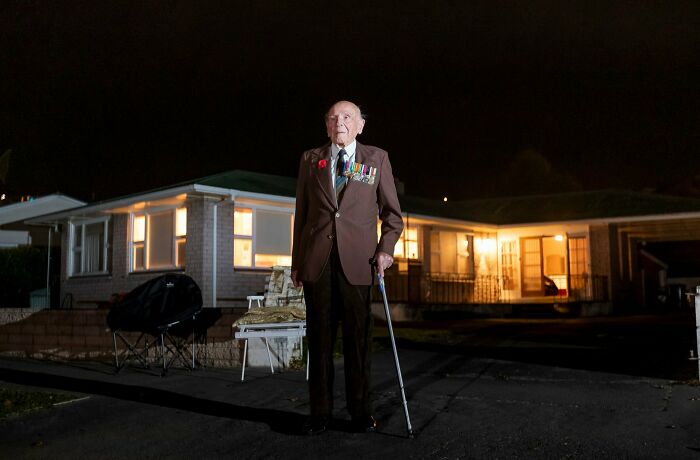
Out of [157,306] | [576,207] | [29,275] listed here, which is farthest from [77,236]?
[576,207]

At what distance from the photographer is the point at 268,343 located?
766 centimetres

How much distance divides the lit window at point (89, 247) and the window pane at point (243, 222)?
3.89 meters

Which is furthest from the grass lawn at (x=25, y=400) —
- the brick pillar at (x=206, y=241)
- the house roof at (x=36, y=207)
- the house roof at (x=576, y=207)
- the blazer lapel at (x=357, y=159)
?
the house roof at (x=36, y=207)

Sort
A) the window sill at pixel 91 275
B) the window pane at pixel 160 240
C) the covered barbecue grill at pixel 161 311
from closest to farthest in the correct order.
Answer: the covered barbecue grill at pixel 161 311 < the window pane at pixel 160 240 < the window sill at pixel 91 275

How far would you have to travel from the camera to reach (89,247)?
17.6 metres

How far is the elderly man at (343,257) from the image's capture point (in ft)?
13.4

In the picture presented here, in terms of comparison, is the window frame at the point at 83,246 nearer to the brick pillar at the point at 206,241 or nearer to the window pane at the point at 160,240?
the window pane at the point at 160,240

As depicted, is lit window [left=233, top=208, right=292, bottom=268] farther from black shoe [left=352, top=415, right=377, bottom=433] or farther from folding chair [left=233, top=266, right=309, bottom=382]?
black shoe [left=352, top=415, right=377, bottom=433]

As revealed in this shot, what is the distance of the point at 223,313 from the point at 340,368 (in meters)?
1.89

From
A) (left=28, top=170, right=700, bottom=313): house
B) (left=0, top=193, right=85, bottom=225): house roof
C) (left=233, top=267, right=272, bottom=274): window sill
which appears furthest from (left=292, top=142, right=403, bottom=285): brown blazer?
(left=0, top=193, right=85, bottom=225): house roof

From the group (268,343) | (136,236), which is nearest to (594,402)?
(268,343)

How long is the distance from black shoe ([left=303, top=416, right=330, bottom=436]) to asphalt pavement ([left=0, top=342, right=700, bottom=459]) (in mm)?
62

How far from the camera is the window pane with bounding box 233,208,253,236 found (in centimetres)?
1491

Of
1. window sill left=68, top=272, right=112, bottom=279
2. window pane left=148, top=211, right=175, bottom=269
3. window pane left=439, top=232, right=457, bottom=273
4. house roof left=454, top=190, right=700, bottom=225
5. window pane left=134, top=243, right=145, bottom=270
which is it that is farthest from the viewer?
window pane left=439, top=232, right=457, bottom=273
